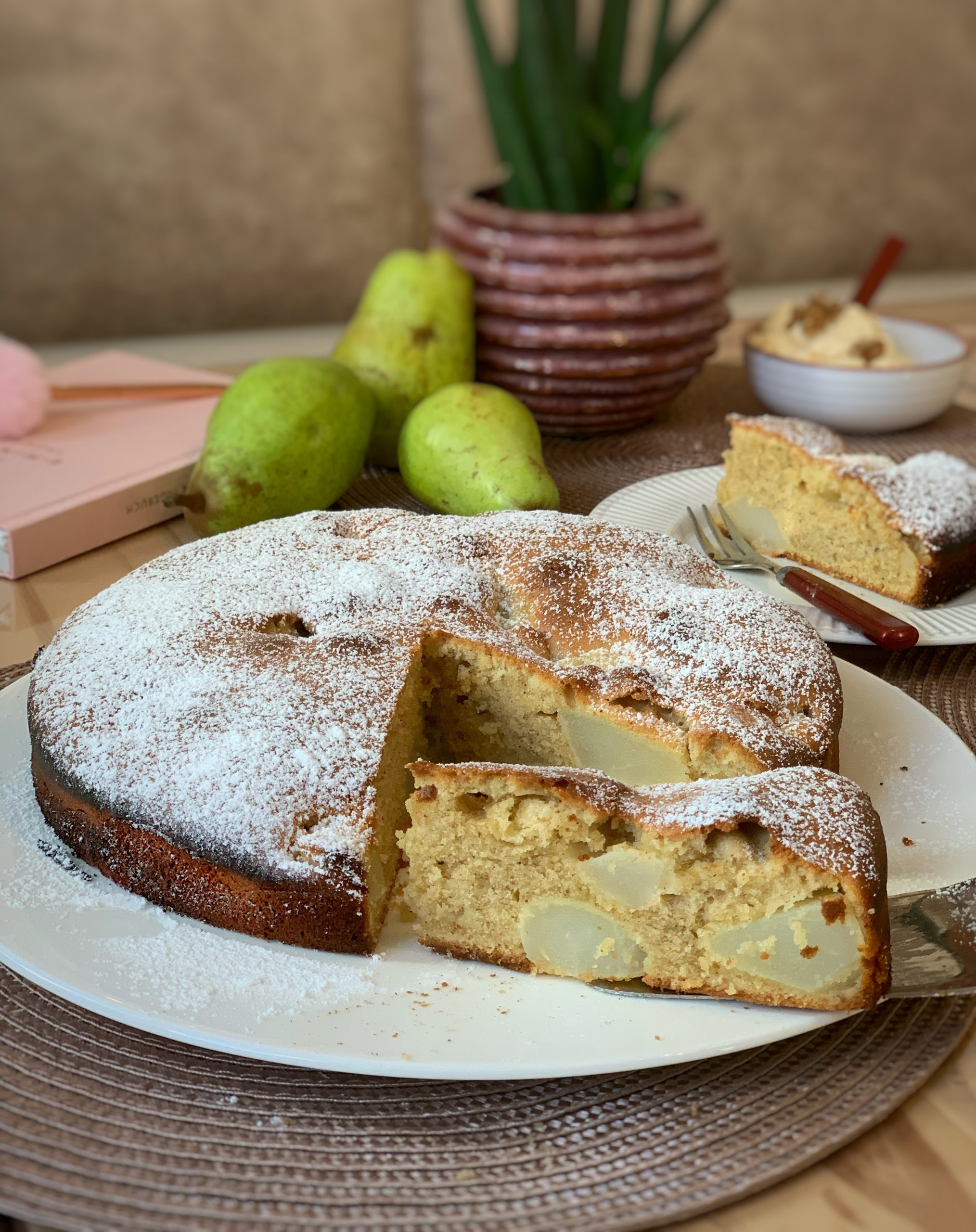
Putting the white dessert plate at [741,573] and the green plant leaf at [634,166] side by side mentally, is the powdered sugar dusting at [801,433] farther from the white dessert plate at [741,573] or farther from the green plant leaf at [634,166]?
the green plant leaf at [634,166]

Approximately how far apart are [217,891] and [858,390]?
4.74ft

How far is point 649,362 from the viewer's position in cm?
191

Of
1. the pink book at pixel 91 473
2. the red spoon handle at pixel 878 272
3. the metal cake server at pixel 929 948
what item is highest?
the red spoon handle at pixel 878 272

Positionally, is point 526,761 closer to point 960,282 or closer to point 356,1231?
point 356,1231

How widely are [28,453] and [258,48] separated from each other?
5.39ft

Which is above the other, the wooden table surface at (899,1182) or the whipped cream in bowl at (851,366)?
the whipped cream in bowl at (851,366)

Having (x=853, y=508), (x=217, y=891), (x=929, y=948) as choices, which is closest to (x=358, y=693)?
(x=217, y=891)

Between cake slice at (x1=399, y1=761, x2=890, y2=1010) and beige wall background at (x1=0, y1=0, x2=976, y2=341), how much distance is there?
6.38 ft

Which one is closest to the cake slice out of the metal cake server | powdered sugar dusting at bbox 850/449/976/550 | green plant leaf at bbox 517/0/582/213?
the metal cake server

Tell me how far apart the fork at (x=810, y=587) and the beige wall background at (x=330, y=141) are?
1.31 metres

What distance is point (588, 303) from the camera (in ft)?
6.08

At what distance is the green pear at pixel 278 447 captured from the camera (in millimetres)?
1562

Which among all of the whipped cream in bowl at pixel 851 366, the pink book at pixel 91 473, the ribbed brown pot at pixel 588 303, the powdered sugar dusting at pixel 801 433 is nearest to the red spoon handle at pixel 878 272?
the whipped cream in bowl at pixel 851 366

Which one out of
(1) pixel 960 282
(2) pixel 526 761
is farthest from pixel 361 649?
(1) pixel 960 282
